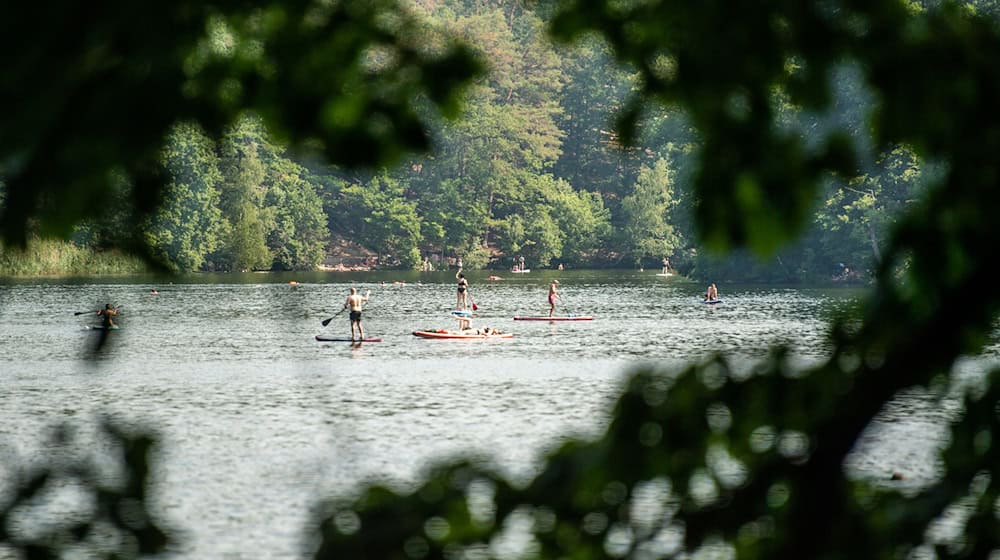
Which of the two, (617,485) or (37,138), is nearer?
(37,138)

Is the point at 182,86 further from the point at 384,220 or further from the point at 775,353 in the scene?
the point at 384,220

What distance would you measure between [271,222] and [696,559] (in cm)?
9650

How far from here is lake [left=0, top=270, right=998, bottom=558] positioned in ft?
21.2

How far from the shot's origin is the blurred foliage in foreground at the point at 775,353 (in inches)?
61.9

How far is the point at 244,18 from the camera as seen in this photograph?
161cm

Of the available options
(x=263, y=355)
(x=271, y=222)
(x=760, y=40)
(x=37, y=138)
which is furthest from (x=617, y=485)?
(x=271, y=222)

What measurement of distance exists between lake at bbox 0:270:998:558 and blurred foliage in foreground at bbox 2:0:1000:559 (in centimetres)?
8

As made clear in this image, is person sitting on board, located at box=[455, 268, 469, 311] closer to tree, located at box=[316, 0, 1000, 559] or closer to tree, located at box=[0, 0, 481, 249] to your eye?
tree, located at box=[316, 0, 1000, 559]

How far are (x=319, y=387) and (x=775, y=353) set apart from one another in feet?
2.02

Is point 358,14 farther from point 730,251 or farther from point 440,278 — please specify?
point 440,278

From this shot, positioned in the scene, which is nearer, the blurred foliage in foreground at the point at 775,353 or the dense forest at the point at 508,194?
the blurred foliage in foreground at the point at 775,353

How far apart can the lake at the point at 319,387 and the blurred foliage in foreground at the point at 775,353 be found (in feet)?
0.26

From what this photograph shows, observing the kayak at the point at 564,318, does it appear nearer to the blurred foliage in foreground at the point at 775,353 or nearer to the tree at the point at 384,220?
the blurred foliage in foreground at the point at 775,353

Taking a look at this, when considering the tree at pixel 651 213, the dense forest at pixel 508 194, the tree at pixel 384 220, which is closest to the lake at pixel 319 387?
the dense forest at pixel 508 194
